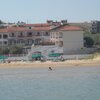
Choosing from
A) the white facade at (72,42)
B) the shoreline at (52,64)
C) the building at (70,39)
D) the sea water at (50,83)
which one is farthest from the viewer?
the building at (70,39)

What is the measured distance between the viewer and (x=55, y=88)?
3750 cm

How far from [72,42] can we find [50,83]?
29.7m

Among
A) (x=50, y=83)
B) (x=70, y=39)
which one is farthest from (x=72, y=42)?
(x=50, y=83)

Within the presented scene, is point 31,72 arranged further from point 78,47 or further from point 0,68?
point 78,47

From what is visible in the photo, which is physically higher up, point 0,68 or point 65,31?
point 65,31

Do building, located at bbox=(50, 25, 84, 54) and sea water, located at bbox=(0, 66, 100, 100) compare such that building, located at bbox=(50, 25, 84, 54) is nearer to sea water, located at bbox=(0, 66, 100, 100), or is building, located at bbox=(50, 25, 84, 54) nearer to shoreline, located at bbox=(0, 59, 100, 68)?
shoreline, located at bbox=(0, 59, 100, 68)

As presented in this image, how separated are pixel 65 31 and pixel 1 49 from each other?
9.17 meters

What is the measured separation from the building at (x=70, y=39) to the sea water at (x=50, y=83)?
13721 mm

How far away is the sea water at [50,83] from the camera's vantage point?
33281 millimetres

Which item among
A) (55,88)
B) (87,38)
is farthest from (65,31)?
(55,88)

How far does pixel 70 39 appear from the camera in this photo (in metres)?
70.9

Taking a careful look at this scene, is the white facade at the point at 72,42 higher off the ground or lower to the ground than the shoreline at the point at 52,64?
higher

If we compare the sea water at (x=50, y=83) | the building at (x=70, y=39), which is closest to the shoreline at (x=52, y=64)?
the sea water at (x=50, y=83)

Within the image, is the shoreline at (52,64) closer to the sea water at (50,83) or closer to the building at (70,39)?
the sea water at (50,83)
